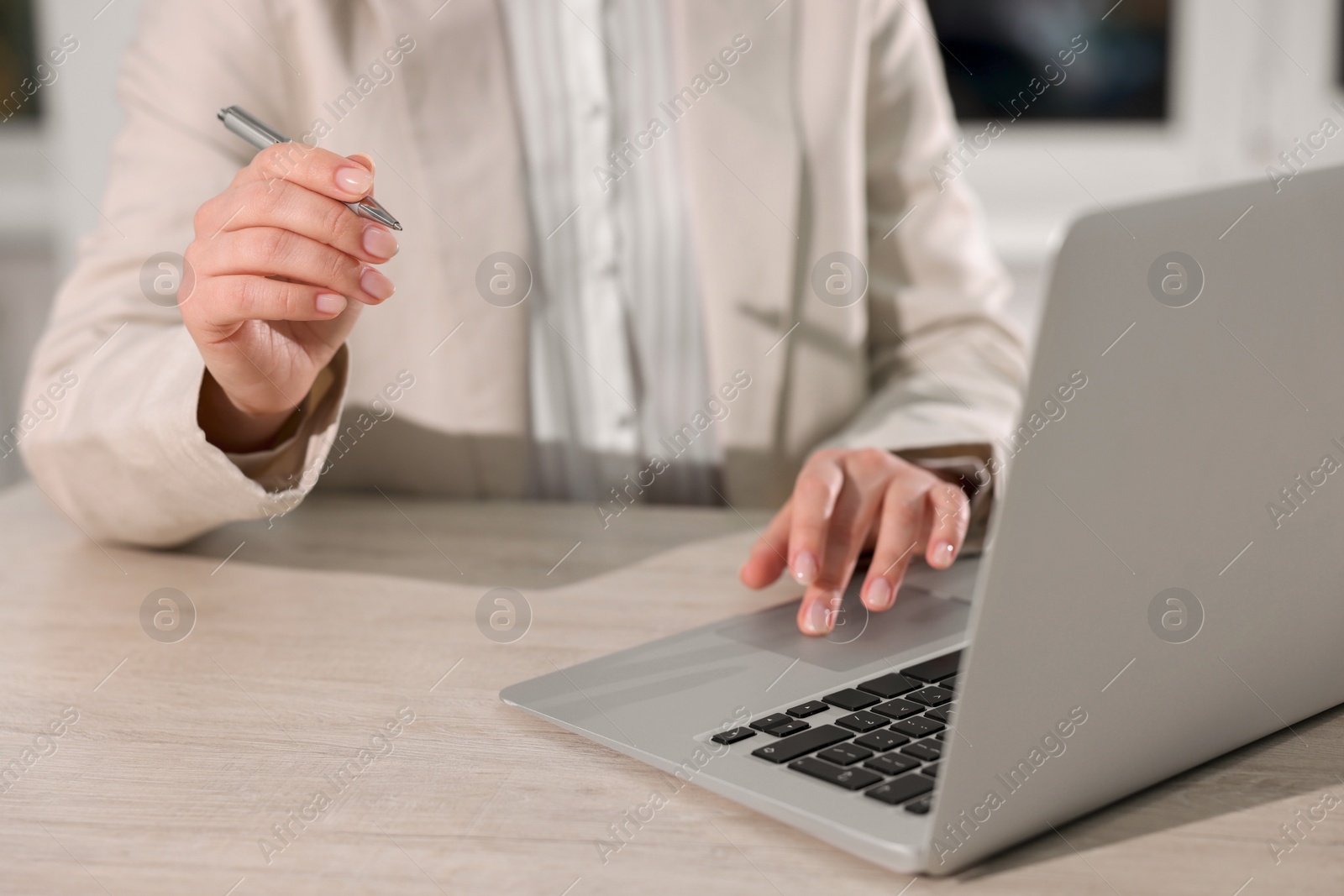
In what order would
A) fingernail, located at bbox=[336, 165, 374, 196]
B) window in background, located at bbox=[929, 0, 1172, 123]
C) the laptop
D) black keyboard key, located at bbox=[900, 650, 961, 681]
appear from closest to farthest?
the laptop, black keyboard key, located at bbox=[900, 650, 961, 681], fingernail, located at bbox=[336, 165, 374, 196], window in background, located at bbox=[929, 0, 1172, 123]

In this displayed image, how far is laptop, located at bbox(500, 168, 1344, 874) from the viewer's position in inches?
16.0

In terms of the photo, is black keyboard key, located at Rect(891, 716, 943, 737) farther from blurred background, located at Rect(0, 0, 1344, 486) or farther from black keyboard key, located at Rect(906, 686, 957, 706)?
blurred background, located at Rect(0, 0, 1344, 486)

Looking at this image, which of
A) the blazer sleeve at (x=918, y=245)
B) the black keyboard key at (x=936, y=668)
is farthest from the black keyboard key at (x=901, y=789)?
the blazer sleeve at (x=918, y=245)

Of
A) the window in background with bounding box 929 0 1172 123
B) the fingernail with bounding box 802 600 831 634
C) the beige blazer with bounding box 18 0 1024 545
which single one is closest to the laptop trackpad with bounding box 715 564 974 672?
the fingernail with bounding box 802 600 831 634

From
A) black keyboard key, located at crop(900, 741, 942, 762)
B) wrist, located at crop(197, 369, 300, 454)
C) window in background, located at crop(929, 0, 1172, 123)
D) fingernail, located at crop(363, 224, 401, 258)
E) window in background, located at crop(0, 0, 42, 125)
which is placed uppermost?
window in background, located at crop(0, 0, 42, 125)

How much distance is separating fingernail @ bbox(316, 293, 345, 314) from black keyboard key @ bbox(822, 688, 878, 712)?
1.37 feet

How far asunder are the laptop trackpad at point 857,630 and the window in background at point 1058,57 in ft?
7.07

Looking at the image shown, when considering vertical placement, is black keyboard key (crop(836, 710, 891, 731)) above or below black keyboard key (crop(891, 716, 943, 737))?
above

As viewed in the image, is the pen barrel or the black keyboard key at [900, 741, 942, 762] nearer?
the black keyboard key at [900, 741, 942, 762]

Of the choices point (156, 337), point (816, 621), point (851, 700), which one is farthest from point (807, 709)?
point (156, 337)

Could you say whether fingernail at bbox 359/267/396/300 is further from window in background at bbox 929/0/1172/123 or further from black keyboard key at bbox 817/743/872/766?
window in background at bbox 929/0/1172/123

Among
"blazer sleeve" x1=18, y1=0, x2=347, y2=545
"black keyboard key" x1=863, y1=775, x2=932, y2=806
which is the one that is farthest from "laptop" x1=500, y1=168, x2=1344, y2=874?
Answer: "blazer sleeve" x1=18, y1=0, x2=347, y2=545

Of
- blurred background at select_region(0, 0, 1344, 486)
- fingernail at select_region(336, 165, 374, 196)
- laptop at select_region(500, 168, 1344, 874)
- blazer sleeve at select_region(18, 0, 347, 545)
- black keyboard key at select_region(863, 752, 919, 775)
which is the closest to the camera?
laptop at select_region(500, 168, 1344, 874)

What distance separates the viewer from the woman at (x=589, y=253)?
108 centimetres
